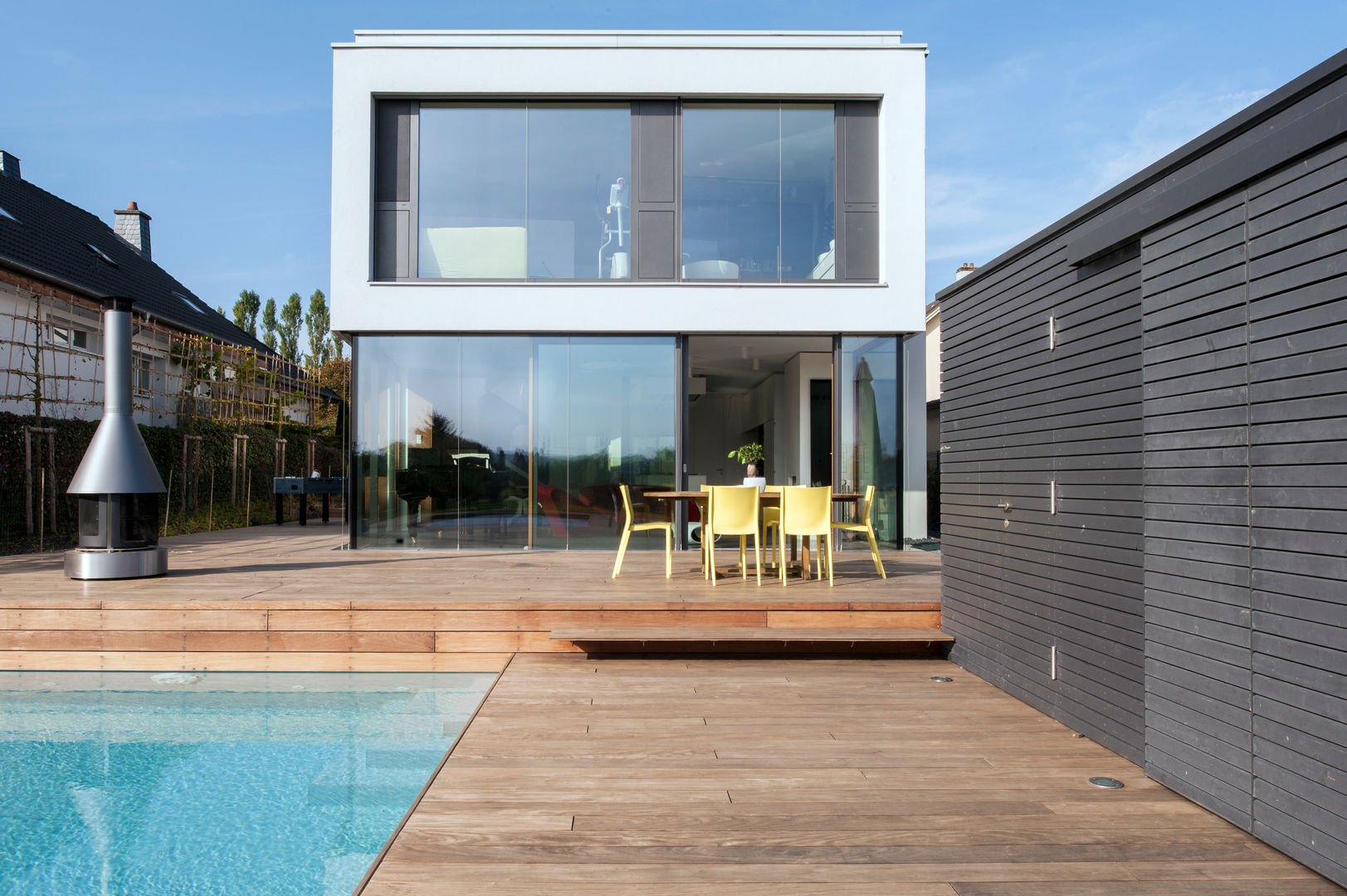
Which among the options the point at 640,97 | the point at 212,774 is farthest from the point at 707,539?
the point at 640,97

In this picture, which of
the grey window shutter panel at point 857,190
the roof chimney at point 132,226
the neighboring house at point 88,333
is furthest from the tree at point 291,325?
the grey window shutter panel at point 857,190

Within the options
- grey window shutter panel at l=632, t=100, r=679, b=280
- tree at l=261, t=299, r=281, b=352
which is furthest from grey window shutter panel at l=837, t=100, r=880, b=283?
tree at l=261, t=299, r=281, b=352

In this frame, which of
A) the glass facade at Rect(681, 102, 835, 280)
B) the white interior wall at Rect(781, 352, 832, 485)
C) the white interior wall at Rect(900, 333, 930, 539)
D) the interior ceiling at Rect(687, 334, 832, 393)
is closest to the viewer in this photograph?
the glass facade at Rect(681, 102, 835, 280)

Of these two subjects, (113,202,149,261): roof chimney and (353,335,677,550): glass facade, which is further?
(113,202,149,261): roof chimney

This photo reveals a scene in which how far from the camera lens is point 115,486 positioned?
6.04 metres

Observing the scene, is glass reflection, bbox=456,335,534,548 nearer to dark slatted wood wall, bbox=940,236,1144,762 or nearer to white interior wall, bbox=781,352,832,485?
white interior wall, bbox=781,352,832,485

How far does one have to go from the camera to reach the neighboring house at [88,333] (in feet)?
36.0

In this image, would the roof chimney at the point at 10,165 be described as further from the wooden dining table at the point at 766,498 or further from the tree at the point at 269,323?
the tree at the point at 269,323

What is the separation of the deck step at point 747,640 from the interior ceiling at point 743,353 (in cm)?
457

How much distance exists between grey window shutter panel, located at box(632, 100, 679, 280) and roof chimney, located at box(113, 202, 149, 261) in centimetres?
1690

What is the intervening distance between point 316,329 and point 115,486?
100ft

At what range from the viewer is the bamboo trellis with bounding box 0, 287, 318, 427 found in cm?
1067

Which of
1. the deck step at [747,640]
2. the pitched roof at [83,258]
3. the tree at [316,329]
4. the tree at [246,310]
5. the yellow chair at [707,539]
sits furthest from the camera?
the tree at [316,329]

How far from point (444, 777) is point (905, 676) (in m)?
2.79
